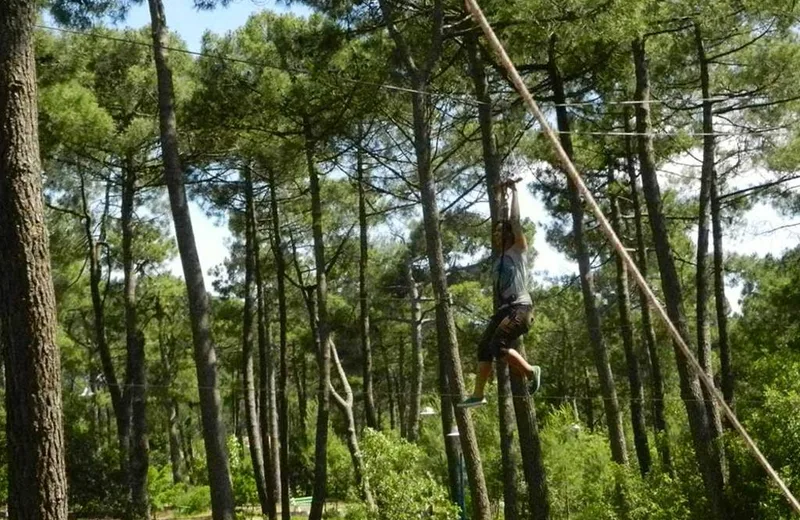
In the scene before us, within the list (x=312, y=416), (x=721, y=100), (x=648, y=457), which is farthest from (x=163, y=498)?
(x=721, y=100)

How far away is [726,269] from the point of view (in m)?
21.1

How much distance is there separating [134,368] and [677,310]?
9.59 m

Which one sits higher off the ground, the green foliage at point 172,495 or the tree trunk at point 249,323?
the tree trunk at point 249,323

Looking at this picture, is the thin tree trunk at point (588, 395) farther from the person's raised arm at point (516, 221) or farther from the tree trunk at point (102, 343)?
the person's raised arm at point (516, 221)

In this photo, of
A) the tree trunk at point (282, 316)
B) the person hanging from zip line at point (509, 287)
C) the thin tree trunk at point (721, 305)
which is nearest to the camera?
the person hanging from zip line at point (509, 287)

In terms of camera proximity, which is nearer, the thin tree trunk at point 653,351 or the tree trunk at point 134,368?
the thin tree trunk at point 653,351

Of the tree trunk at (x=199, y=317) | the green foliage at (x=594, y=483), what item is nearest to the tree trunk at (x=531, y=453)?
the green foliage at (x=594, y=483)

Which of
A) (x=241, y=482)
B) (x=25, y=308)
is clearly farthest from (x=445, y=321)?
(x=241, y=482)

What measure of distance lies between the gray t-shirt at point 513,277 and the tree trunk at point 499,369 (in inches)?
200

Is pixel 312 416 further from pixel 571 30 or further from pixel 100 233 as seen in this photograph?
pixel 571 30

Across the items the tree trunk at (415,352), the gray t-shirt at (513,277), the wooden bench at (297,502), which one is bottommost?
the wooden bench at (297,502)

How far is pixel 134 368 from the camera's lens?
668 inches

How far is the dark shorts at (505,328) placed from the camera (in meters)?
6.23

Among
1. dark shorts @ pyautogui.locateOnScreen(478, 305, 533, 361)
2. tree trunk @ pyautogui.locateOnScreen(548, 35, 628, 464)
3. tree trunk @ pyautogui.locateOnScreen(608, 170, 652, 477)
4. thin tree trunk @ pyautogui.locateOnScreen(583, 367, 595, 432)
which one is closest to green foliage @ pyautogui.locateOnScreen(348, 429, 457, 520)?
tree trunk @ pyautogui.locateOnScreen(548, 35, 628, 464)
